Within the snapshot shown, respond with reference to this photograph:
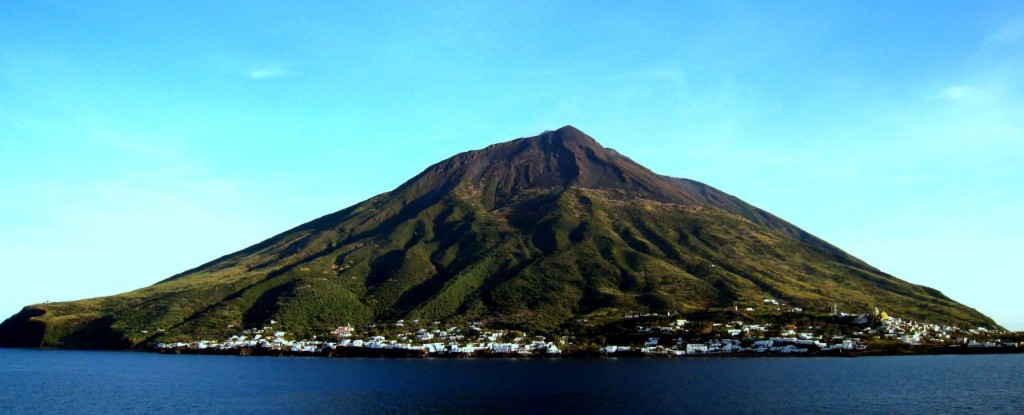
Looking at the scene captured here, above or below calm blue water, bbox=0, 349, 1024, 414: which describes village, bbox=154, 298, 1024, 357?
above

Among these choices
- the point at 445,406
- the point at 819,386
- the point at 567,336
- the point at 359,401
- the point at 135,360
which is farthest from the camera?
the point at 567,336

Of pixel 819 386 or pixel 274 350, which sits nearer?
pixel 819 386

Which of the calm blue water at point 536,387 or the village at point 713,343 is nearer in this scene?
the calm blue water at point 536,387

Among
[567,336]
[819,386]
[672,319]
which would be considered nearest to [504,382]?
[819,386]

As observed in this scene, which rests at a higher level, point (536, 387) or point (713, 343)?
point (713, 343)

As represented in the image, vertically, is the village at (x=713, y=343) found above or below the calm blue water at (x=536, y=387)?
above

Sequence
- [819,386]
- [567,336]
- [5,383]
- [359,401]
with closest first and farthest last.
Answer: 1. [359,401]
2. [819,386]
3. [5,383]
4. [567,336]

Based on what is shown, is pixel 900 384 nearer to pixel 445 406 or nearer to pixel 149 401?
pixel 445 406

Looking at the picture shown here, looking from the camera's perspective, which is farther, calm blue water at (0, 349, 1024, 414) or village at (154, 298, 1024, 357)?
village at (154, 298, 1024, 357)
